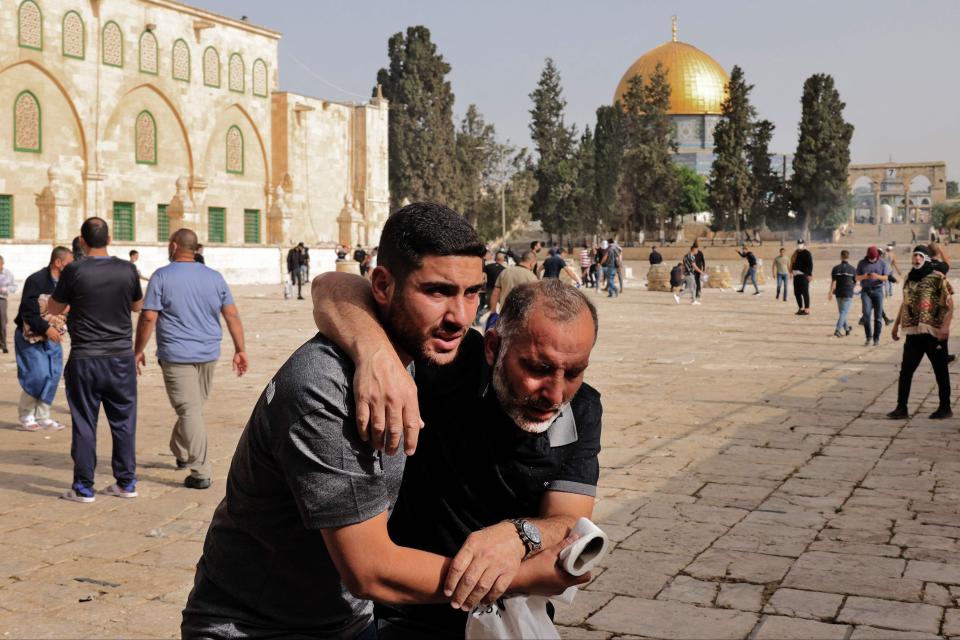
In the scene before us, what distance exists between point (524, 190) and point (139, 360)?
57.8 m

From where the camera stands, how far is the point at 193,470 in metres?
6.90

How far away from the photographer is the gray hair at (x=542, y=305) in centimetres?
209

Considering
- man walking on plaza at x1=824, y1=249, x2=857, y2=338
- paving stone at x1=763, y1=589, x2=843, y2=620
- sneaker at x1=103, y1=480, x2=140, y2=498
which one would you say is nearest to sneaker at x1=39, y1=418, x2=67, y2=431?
sneaker at x1=103, y1=480, x2=140, y2=498

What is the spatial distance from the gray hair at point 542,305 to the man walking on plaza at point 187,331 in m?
4.99

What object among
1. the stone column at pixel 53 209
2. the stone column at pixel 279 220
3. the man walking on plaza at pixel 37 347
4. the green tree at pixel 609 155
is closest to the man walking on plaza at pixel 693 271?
the stone column at pixel 53 209

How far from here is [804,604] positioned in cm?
456

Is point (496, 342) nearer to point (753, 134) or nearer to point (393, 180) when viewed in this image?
point (393, 180)

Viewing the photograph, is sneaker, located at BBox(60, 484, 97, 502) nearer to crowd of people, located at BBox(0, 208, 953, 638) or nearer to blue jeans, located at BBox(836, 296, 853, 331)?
crowd of people, located at BBox(0, 208, 953, 638)

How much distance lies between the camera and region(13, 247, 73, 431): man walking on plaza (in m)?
8.88

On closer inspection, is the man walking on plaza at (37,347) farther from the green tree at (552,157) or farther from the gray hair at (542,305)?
the green tree at (552,157)

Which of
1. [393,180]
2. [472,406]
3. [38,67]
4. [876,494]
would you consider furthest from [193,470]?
[393,180]

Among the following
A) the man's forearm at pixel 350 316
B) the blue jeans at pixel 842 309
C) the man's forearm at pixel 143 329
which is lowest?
the blue jeans at pixel 842 309

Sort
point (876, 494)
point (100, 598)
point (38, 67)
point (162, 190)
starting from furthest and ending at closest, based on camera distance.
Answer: point (162, 190) < point (38, 67) < point (876, 494) < point (100, 598)

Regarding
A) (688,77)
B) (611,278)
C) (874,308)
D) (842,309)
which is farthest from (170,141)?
(688,77)
